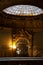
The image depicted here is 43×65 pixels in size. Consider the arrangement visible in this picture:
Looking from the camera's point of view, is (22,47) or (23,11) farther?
(22,47)

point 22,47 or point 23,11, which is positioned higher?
point 23,11

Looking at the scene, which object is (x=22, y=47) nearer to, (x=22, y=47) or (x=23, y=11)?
(x=22, y=47)

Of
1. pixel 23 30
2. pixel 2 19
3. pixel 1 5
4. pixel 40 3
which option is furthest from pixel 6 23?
pixel 40 3

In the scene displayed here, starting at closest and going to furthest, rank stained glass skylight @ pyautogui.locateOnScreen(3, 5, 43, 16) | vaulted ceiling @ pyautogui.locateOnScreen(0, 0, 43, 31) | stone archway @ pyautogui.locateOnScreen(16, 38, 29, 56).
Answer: stained glass skylight @ pyautogui.locateOnScreen(3, 5, 43, 16)
vaulted ceiling @ pyautogui.locateOnScreen(0, 0, 43, 31)
stone archway @ pyautogui.locateOnScreen(16, 38, 29, 56)

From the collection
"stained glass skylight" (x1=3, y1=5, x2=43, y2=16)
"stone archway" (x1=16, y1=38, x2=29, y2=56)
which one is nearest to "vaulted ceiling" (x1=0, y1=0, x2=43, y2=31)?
"stained glass skylight" (x1=3, y1=5, x2=43, y2=16)

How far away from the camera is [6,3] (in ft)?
26.9

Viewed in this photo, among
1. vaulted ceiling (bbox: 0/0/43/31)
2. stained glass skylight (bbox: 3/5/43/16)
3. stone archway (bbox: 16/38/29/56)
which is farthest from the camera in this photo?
stone archway (bbox: 16/38/29/56)

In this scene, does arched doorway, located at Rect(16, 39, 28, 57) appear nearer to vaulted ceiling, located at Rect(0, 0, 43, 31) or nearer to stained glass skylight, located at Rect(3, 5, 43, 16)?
vaulted ceiling, located at Rect(0, 0, 43, 31)

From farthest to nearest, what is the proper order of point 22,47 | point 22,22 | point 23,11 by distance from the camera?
point 22,47 < point 22,22 < point 23,11

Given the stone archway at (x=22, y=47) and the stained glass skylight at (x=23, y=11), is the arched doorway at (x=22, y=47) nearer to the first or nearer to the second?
the stone archway at (x=22, y=47)

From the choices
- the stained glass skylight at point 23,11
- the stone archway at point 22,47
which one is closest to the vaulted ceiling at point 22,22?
the stained glass skylight at point 23,11

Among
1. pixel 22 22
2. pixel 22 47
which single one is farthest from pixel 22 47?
pixel 22 22

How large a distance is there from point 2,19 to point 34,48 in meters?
3.45
